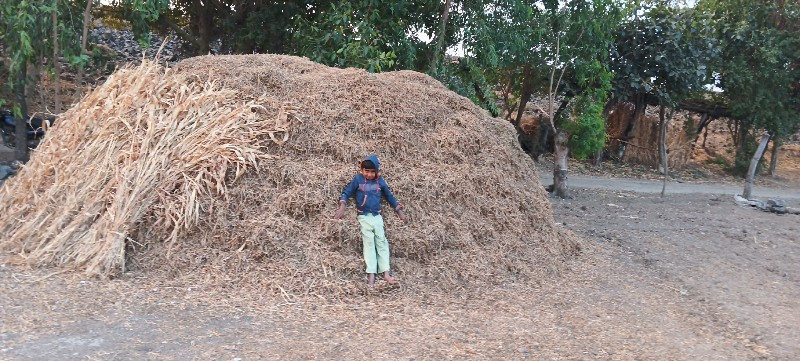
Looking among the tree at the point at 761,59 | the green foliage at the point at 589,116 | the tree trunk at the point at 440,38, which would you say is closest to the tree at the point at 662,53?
the tree at the point at 761,59

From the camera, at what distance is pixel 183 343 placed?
158 inches

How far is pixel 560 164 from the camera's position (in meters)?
11.3

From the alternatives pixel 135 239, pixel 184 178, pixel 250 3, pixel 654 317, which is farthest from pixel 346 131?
pixel 250 3

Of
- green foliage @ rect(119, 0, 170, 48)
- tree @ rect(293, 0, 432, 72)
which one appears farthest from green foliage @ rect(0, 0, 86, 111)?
tree @ rect(293, 0, 432, 72)

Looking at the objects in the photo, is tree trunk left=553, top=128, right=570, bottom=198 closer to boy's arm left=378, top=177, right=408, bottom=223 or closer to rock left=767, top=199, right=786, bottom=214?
rock left=767, top=199, right=786, bottom=214

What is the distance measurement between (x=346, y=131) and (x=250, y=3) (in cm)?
656

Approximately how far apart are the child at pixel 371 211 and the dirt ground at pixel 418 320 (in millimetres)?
245

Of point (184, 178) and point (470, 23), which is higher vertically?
point (470, 23)

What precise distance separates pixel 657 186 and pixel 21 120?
12329 mm

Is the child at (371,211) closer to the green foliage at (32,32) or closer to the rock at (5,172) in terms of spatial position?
the green foliage at (32,32)

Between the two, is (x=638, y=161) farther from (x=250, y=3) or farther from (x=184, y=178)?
(x=184, y=178)

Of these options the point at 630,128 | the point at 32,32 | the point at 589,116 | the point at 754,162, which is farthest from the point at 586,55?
the point at 32,32

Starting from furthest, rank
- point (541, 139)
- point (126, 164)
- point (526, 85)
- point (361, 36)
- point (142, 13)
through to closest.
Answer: point (541, 139)
point (526, 85)
point (361, 36)
point (142, 13)
point (126, 164)

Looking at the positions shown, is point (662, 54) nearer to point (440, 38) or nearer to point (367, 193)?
point (440, 38)
